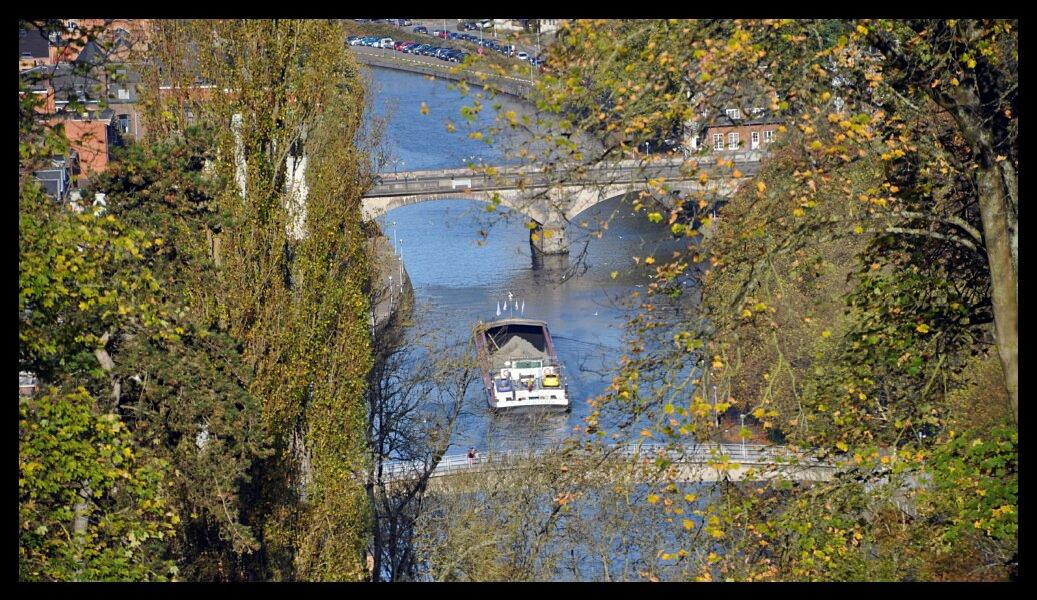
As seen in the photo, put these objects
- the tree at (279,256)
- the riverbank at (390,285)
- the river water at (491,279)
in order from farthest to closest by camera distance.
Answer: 1. the river water at (491,279)
2. the riverbank at (390,285)
3. the tree at (279,256)

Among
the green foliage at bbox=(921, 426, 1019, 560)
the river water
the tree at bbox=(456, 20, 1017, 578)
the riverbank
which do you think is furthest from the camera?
the river water

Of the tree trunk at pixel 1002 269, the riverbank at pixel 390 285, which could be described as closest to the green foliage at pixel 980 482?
the tree trunk at pixel 1002 269

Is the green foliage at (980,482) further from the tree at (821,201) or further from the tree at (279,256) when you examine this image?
the tree at (279,256)

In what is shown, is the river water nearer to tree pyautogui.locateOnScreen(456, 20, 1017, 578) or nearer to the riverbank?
the riverbank

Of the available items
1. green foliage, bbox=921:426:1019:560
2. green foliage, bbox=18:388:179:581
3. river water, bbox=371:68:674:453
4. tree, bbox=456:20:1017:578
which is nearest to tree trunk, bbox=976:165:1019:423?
tree, bbox=456:20:1017:578

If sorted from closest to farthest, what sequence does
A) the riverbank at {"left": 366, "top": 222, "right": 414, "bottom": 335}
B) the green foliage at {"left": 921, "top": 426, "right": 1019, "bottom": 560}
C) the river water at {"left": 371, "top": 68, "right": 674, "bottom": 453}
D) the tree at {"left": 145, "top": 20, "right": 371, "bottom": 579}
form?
the green foliage at {"left": 921, "top": 426, "right": 1019, "bottom": 560} < the tree at {"left": 145, "top": 20, "right": 371, "bottom": 579} < the riverbank at {"left": 366, "top": 222, "right": 414, "bottom": 335} < the river water at {"left": 371, "top": 68, "right": 674, "bottom": 453}

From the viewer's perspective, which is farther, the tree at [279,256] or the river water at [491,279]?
the river water at [491,279]
